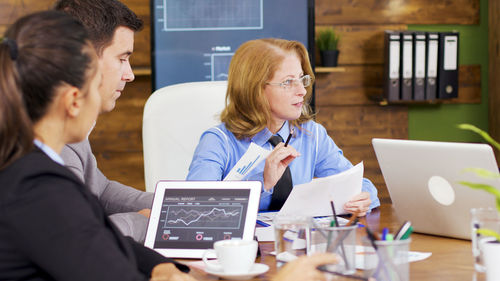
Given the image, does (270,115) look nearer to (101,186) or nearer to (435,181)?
(101,186)

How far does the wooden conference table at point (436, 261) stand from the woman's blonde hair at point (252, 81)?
722mm

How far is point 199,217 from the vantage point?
1.40 m

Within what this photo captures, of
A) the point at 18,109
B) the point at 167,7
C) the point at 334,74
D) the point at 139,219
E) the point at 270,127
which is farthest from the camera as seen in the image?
the point at 334,74

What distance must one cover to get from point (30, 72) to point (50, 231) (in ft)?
0.86

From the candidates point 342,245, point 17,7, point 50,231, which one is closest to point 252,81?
point 342,245

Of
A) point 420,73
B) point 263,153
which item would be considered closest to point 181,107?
point 263,153

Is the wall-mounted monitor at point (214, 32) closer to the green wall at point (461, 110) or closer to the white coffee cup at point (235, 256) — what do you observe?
the green wall at point (461, 110)

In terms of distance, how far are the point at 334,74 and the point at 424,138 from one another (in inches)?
26.0

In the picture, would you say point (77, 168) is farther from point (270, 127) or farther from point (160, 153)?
point (270, 127)

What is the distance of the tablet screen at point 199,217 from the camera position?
137cm

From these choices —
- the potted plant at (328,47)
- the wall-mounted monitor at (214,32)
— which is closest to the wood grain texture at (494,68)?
the potted plant at (328,47)

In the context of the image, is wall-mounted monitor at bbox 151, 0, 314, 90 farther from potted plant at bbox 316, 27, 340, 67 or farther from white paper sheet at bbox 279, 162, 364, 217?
white paper sheet at bbox 279, 162, 364, 217

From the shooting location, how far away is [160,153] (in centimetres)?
229

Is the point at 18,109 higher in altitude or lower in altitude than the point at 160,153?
higher
